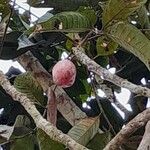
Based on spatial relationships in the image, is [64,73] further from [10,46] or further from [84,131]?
[10,46]

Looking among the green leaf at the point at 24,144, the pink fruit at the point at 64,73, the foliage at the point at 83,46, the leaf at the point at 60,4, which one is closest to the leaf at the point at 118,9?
the foliage at the point at 83,46

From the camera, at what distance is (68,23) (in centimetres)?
99

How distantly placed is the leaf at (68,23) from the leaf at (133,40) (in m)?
0.08

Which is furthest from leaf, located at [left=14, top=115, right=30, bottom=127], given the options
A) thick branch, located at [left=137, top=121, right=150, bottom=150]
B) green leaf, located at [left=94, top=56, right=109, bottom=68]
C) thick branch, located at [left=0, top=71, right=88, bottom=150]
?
thick branch, located at [left=137, top=121, right=150, bottom=150]

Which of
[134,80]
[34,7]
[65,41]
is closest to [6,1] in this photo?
[34,7]

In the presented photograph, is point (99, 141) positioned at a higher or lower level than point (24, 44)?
lower

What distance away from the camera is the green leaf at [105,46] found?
1089 mm

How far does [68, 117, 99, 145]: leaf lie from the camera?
988 millimetres

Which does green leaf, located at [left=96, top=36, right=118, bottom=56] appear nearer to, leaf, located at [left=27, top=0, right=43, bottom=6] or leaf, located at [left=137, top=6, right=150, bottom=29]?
leaf, located at [left=137, top=6, right=150, bottom=29]

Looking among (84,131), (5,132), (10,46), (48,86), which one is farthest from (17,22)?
(84,131)

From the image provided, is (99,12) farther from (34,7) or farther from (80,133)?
(80,133)

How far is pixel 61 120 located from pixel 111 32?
349 millimetres

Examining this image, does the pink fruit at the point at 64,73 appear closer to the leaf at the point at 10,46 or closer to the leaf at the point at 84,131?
the leaf at the point at 84,131

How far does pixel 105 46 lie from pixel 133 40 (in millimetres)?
193
